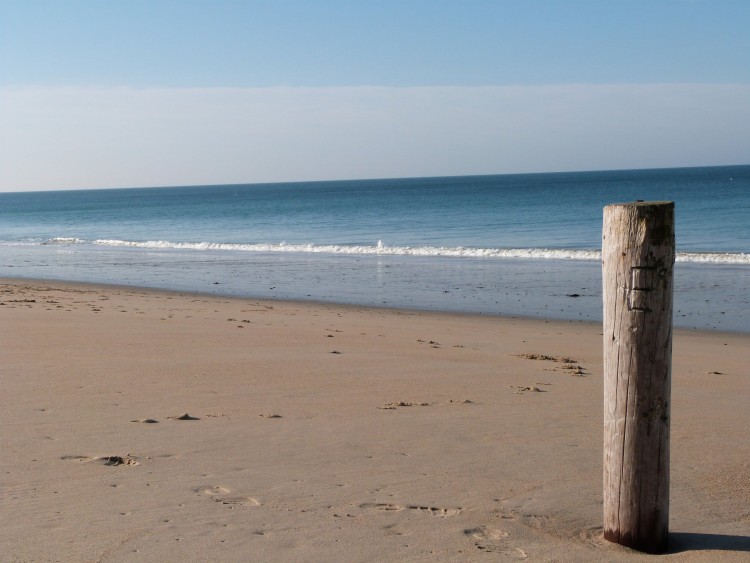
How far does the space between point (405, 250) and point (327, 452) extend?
25.5m

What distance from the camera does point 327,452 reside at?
5191 mm

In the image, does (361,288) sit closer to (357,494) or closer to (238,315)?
(238,315)

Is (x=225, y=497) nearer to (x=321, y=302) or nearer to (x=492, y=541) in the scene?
(x=492, y=541)

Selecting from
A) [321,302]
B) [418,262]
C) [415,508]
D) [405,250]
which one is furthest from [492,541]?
[405,250]

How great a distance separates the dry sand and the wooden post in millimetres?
216

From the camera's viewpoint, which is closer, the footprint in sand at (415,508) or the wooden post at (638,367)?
the wooden post at (638,367)

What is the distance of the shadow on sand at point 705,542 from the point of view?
3.86 m

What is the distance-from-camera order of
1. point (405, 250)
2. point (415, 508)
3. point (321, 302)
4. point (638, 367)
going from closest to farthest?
point (638, 367) → point (415, 508) → point (321, 302) → point (405, 250)

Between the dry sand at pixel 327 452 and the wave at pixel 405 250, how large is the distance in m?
15.7

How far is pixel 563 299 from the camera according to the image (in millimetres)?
16516

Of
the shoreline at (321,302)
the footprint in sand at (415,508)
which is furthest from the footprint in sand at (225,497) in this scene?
the shoreline at (321,302)

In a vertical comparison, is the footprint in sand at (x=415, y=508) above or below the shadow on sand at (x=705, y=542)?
above

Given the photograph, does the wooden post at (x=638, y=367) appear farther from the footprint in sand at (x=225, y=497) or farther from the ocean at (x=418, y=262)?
the ocean at (x=418, y=262)

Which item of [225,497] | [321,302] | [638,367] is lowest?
[321,302]
